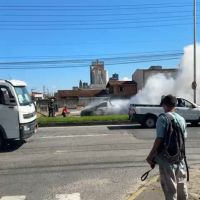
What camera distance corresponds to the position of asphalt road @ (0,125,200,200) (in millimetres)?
9805

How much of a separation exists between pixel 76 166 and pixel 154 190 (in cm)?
389

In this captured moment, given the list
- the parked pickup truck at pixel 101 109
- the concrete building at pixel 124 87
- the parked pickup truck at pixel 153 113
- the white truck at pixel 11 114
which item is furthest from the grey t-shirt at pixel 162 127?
the concrete building at pixel 124 87

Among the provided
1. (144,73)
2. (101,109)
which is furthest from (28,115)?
(144,73)

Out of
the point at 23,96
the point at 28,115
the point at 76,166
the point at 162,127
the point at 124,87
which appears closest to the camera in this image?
the point at 162,127

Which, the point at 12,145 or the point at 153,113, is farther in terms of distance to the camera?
the point at 153,113

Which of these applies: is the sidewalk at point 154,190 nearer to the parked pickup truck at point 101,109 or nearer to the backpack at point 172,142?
the backpack at point 172,142

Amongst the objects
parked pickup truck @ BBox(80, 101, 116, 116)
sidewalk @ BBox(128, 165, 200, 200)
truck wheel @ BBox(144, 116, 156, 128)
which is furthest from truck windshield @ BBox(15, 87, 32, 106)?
parked pickup truck @ BBox(80, 101, 116, 116)

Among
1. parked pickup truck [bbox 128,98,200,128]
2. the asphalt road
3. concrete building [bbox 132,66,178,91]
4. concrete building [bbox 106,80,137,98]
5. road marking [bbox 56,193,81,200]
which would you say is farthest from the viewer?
concrete building [bbox 106,80,137,98]

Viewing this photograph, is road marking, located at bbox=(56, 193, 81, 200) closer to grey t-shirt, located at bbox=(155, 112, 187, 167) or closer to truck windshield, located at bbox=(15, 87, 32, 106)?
grey t-shirt, located at bbox=(155, 112, 187, 167)

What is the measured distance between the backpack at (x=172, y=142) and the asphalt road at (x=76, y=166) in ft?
8.53

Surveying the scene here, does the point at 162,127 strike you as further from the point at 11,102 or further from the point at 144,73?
the point at 144,73

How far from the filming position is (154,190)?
9195 mm

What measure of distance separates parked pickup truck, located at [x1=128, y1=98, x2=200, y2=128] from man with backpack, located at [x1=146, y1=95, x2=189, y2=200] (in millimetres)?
17682

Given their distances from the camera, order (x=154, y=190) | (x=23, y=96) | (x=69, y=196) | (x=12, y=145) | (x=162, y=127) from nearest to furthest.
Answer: (x=162, y=127), (x=154, y=190), (x=69, y=196), (x=23, y=96), (x=12, y=145)
